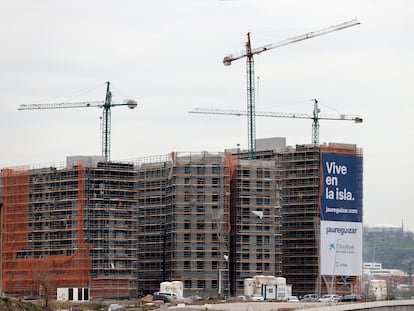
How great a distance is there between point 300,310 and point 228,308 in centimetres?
1442

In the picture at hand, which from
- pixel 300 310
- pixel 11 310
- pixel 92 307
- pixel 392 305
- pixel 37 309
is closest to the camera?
pixel 11 310

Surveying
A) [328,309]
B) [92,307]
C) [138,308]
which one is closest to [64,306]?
[92,307]

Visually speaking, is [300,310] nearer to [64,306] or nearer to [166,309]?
[166,309]

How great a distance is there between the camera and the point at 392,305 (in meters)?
196

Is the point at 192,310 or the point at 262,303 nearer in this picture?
the point at 192,310

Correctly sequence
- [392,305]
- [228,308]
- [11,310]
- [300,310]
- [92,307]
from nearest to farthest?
[11,310]
[300,310]
[228,308]
[92,307]
[392,305]

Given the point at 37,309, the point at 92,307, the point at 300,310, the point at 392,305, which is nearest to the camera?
the point at 37,309

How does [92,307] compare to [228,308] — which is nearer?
[228,308]

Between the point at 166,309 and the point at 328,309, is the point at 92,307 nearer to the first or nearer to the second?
the point at 166,309

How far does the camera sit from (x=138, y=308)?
166 m

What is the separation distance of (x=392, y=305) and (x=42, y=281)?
5609cm

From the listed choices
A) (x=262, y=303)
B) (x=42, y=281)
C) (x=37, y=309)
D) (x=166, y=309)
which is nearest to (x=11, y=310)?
(x=37, y=309)

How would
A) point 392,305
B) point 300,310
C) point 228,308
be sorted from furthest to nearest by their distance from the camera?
1. point 392,305
2. point 228,308
3. point 300,310

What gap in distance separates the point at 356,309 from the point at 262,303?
45.1ft
